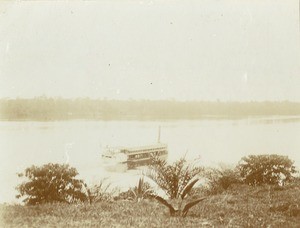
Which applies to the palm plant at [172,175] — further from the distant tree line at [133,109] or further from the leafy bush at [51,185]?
the leafy bush at [51,185]

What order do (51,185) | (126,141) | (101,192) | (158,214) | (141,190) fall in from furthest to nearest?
1. (101,192)
2. (141,190)
3. (51,185)
4. (126,141)
5. (158,214)

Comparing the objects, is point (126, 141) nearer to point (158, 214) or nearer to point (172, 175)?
point (172, 175)

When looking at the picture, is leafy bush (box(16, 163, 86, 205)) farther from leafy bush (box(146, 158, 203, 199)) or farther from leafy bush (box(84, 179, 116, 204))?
leafy bush (box(146, 158, 203, 199))

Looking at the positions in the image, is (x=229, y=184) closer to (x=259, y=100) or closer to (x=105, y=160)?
(x=259, y=100)

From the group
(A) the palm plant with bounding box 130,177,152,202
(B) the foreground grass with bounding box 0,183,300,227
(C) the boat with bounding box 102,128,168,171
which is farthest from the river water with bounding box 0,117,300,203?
(B) the foreground grass with bounding box 0,183,300,227

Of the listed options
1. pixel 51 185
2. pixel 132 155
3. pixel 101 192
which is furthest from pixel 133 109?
pixel 51 185

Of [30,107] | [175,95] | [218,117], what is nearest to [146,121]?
[175,95]

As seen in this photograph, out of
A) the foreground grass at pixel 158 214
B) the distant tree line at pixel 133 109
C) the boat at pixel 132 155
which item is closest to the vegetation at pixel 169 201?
the foreground grass at pixel 158 214
